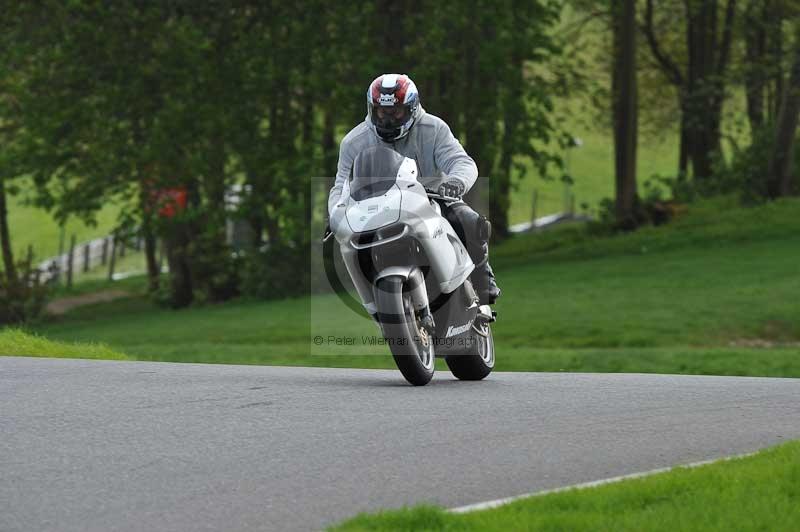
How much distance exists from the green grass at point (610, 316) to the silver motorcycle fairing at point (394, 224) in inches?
363

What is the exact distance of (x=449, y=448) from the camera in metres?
7.20

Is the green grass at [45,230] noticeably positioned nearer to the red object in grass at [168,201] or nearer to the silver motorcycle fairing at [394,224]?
the red object in grass at [168,201]

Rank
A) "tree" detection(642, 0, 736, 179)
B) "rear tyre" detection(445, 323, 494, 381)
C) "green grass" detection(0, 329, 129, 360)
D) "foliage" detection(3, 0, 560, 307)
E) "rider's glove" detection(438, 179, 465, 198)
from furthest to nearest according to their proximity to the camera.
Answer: "tree" detection(642, 0, 736, 179) < "foliage" detection(3, 0, 560, 307) < "green grass" detection(0, 329, 129, 360) < "rear tyre" detection(445, 323, 494, 381) < "rider's glove" detection(438, 179, 465, 198)

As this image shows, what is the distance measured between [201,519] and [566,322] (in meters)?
20.2

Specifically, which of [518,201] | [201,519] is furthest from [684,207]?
[518,201]

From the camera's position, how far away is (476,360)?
36.0 ft

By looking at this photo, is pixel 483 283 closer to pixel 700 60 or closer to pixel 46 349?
pixel 46 349

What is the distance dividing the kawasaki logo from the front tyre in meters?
0.32

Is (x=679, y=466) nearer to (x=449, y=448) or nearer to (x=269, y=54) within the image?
(x=449, y=448)

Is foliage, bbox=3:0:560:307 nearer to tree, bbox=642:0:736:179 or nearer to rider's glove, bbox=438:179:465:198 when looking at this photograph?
tree, bbox=642:0:736:179

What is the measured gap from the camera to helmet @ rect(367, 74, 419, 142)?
9.95 m

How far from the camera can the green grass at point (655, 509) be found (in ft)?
18.0

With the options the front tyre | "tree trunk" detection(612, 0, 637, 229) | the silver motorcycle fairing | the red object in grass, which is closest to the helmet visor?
the silver motorcycle fairing

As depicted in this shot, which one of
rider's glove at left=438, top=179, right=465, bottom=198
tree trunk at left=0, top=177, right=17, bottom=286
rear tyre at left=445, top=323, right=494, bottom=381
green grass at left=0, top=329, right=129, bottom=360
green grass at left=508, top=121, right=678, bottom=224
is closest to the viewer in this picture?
rider's glove at left=438, top=179, right=465, bottom=198
